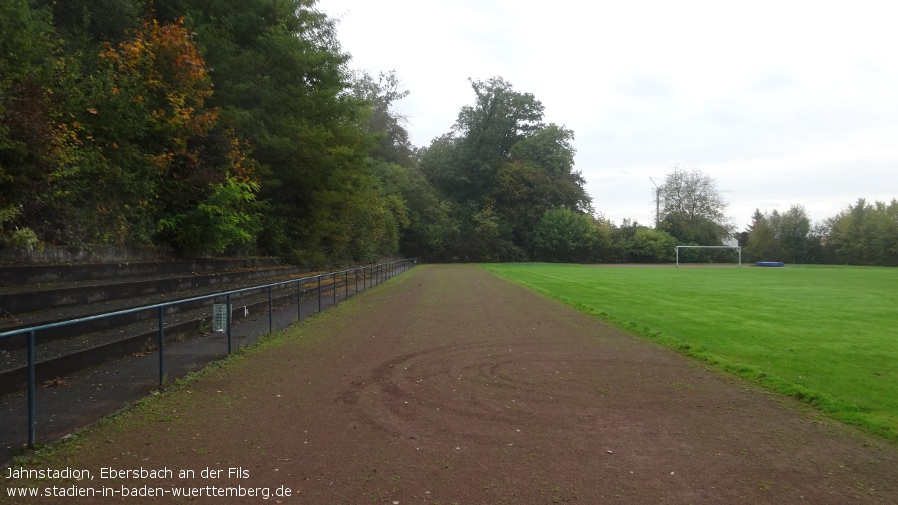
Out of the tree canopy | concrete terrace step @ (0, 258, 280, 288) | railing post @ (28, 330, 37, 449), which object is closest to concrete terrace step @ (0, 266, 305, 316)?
concrete terrace step @ (0, 258, 280, 288)

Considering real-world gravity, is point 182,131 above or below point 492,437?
above

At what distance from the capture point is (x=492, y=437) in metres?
4.94

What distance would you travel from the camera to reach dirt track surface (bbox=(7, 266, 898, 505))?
3908 millimetres

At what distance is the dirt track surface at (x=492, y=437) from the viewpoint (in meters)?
3.91

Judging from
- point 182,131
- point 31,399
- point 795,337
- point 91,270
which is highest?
point 182,131

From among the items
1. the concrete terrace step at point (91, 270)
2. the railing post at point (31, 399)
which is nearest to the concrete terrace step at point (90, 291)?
the concrete terrace step at point (91, 270)

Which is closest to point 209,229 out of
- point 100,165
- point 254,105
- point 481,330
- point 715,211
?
point 100,165

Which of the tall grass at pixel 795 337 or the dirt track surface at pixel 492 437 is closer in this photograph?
the dirt track surface at pixel 492 437

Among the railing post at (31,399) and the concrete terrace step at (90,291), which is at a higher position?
the concrete terrace step at (90,291)

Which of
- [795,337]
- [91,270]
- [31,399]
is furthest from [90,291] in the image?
[795,337]

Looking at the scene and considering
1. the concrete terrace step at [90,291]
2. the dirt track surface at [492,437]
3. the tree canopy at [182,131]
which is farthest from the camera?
the tree canopy at [182,131]

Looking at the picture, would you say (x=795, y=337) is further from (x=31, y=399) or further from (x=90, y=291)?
(x=90, y=291)

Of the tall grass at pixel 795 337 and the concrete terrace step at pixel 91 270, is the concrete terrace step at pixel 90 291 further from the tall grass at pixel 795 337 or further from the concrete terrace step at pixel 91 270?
the tall grass at pixel 795 337

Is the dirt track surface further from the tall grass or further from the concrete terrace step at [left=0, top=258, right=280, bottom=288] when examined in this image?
the concrete terrace step at [left=0, top=258, right=280, bottom=288]
